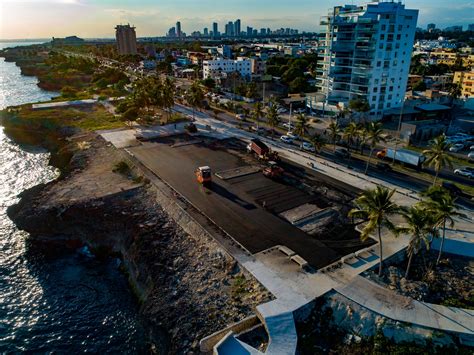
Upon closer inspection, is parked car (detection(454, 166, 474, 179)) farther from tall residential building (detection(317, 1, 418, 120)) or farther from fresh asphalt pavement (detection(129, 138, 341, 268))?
tall residential building (detection(317, 1, 418, 120))

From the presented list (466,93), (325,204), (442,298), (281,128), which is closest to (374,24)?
(281,128)

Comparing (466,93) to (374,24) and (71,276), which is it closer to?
(374,24)

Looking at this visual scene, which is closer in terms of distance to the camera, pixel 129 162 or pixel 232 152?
pixel 129 162

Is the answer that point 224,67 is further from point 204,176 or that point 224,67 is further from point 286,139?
point 204,176

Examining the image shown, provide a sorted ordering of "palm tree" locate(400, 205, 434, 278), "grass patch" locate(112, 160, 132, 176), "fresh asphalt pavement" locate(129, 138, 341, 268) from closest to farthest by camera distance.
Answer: "palm tree" locate(400, 205, 434, 278), "fresh asphalt pavement" locate(129, 138, 341, 268), "grass patch" locate(112, 160, 132, 176)

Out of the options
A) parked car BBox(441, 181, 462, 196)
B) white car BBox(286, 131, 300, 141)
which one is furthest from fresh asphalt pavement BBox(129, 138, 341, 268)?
parked car BBox(441, 181, 462, 196)

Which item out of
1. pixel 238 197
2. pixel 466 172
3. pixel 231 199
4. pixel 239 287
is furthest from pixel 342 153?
pixel 239 287
